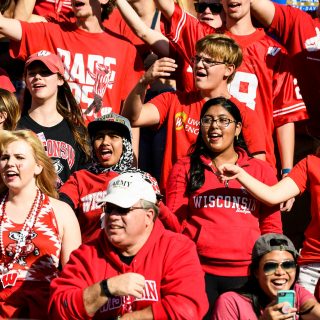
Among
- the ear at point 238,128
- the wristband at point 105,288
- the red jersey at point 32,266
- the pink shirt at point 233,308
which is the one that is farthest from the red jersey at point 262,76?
the wristband at point 105,288

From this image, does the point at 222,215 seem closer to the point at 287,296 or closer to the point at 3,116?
the point at 287,296

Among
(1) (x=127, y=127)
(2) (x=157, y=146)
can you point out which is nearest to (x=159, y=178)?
(2) (x=157, y=146)

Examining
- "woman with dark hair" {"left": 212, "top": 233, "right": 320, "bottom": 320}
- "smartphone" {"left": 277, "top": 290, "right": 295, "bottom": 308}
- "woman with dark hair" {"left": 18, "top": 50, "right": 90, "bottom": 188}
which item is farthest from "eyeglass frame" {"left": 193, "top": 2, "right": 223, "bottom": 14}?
"smartphone" {"left": 277, "top": 290, "right": 295, "bottom": 308}

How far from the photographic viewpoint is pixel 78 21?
8117 millimetres

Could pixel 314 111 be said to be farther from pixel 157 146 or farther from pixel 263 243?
pixel 263 243

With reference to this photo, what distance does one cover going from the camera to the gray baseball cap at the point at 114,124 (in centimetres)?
693

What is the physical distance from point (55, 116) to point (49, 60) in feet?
1.33

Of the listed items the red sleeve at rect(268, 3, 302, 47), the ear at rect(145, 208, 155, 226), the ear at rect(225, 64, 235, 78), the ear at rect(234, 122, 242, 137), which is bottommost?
the ear at rect(145, 208, 155, 226)

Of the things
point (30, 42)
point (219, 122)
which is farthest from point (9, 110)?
point (219, 122)

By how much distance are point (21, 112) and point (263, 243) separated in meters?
2.57

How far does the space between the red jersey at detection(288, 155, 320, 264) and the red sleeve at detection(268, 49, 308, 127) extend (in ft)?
3.74

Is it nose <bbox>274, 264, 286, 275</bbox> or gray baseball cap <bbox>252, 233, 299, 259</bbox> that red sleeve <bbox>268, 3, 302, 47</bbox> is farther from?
nose <bbox>274, 264, 286, 275</bbox>

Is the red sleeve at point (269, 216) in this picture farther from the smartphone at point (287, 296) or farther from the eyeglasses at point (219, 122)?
the smartphone at point (287, 296)

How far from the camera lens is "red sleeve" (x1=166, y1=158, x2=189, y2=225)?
22.0ft
